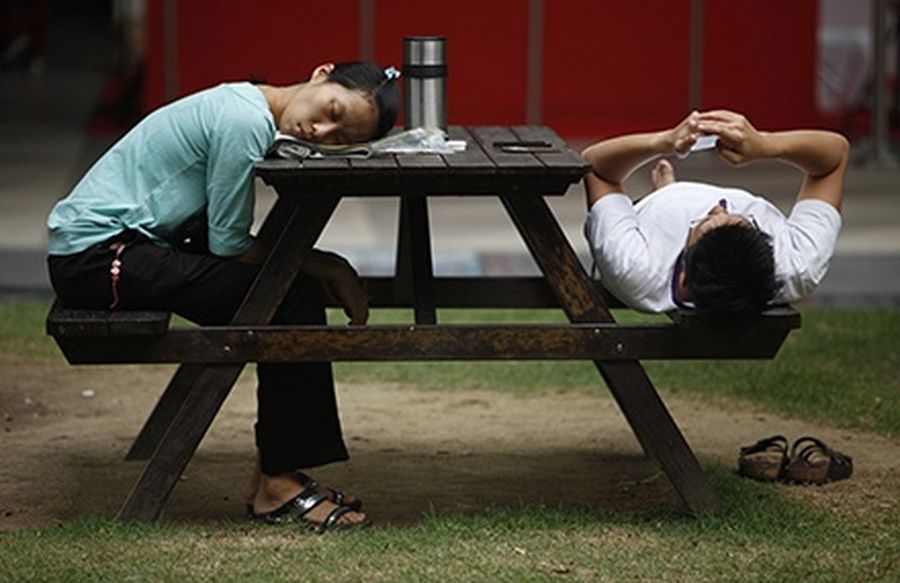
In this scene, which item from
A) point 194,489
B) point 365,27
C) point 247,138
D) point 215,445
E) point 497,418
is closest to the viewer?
point 247,138

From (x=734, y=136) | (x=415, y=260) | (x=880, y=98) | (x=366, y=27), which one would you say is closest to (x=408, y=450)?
(x=415, y=260)

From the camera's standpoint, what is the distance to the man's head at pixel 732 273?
193 inches

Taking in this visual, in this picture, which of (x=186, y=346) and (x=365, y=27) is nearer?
(x=186, y=346)

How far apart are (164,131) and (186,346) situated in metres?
0.54

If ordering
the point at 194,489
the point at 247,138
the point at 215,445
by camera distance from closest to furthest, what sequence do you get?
the point at 247,138
the point at 194,489
the point at 215,445

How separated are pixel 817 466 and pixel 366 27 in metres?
9.11

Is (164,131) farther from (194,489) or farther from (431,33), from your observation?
(431,33)

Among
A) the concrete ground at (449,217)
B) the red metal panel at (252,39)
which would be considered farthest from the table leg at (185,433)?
the red metal panel at (252,39)

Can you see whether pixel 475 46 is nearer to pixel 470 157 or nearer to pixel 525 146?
pixel 525 146

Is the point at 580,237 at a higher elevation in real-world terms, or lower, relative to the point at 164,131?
lower

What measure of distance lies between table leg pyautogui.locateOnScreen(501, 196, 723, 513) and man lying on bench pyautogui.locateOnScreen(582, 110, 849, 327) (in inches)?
7.4

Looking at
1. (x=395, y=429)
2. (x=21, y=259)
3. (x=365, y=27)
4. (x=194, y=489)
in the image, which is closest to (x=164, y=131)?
(x=194, y=489)

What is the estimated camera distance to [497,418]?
651 centimetres

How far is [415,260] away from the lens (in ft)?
19.0
